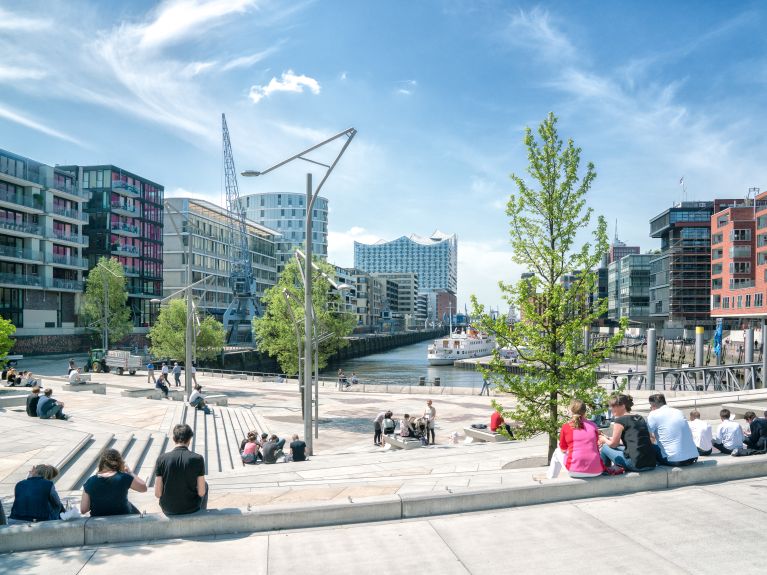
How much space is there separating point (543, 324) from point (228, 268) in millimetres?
103796

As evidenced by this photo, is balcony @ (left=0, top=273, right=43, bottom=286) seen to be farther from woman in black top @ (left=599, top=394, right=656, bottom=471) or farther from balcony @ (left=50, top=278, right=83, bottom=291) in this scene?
woman in black top @ (left=599, top=394, right=656, bottom=471)

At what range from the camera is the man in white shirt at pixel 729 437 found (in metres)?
10.0

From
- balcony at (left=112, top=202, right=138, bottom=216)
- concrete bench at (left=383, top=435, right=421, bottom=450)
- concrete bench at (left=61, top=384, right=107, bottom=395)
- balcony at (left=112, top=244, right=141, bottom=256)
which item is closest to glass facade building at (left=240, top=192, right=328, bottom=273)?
balcony at (left=112, top=244, right=141, bottom=256)

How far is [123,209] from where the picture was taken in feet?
272

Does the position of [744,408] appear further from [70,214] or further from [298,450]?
[70,214]

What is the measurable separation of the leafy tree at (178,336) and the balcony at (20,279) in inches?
900

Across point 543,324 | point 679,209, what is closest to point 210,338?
point 543,324

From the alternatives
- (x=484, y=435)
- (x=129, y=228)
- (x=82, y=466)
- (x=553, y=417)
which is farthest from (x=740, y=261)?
(x=82, y=466)

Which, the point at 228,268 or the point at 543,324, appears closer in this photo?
the point at 543,324

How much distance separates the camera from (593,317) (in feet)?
43.0

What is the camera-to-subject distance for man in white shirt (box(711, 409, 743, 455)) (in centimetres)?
1002

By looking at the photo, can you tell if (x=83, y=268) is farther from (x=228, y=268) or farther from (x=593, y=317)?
(x=593, y=317)

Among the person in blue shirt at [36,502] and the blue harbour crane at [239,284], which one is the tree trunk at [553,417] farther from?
the blue harbour crane at [239,284]

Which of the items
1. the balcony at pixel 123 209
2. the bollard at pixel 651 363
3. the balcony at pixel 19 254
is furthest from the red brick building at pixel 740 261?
the balcony at pixel 123 209
